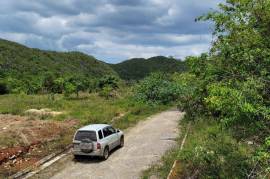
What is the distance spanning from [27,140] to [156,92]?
29.7m

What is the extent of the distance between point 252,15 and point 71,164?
12.6 meters

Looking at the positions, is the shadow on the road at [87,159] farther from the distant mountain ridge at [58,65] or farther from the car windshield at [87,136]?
the distant mountain ridge at [58,65]

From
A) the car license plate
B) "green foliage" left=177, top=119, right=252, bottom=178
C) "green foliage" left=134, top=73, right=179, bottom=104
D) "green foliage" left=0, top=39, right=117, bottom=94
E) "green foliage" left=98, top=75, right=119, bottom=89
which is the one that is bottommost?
the car license plate

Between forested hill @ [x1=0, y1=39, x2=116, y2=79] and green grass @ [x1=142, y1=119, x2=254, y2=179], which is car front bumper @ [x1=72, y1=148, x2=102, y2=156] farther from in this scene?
forested hill @ [x1=0, y1=39, x2=116, y2=79]

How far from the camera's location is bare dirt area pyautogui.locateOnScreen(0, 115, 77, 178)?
68.1ft

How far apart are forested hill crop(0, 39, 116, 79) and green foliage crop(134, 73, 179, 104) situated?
115 feet

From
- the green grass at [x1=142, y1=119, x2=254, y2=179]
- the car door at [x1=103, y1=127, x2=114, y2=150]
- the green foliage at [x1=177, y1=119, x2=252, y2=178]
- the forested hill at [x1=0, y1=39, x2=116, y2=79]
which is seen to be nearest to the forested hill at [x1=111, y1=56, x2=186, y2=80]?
the forested hill at [x1=0, y1=39, x2=116, y2=79]

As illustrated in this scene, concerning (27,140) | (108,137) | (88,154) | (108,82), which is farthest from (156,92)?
(88,154)

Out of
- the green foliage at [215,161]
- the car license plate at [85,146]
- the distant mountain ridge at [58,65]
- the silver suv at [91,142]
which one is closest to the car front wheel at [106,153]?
the silver suv at [91,142]

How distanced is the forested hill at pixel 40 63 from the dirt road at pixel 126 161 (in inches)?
2188

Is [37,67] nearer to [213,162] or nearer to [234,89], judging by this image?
[213,162]

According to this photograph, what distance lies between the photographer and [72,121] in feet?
106

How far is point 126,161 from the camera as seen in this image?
21.8 metres

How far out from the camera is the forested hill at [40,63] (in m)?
97.4
